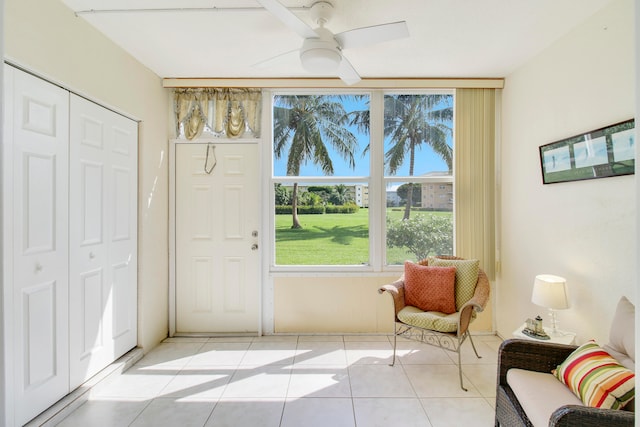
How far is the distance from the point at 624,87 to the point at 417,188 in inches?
68.1

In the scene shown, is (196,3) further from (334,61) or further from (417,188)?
(417,188)

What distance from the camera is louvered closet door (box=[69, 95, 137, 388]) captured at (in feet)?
7.20

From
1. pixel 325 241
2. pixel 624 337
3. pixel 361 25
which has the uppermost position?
pixel 361 25

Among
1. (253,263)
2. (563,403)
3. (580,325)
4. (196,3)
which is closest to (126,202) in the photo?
(253,263)

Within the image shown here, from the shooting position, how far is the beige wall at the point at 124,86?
5.99 ft

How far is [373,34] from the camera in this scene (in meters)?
1.87

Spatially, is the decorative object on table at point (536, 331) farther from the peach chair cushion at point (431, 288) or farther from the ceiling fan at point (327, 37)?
the ceiling fan at point (327, 37)

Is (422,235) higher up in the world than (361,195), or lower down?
lower down

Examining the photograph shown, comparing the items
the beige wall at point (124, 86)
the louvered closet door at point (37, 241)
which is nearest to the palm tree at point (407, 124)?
the beige wall at point (124, 86)

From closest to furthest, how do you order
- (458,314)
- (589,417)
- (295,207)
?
(589,417) < (458,314) < (295,207)

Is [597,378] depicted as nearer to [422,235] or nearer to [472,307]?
[472,307]

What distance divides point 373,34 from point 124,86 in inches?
80.3

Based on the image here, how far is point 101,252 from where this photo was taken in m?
2.42

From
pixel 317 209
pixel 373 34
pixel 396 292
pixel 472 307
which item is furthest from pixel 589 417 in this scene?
pixel 317 209
